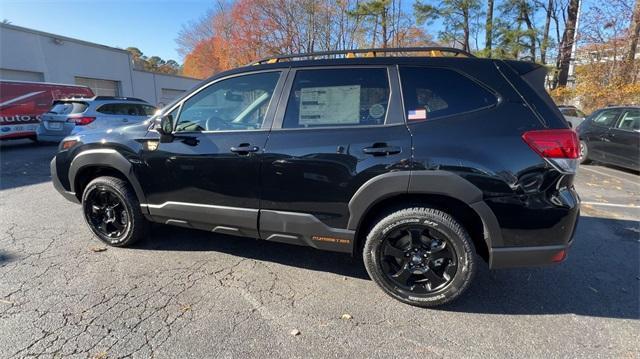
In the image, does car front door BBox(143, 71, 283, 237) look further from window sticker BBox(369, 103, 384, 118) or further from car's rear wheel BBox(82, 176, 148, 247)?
window sticker BBox(369, 103, 384, 118)

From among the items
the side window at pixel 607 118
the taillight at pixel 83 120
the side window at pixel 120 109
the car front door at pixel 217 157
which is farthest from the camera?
the side window at pixel 120 109

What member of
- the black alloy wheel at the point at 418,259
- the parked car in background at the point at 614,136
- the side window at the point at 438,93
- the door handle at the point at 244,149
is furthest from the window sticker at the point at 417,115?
the parked car in background at the point at 614,136

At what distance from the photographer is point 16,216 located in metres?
4.54

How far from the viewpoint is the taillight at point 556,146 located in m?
2.28

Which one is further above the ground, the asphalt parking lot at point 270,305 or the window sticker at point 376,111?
the window sticker at point 376,111

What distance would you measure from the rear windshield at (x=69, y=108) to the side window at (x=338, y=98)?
9.13 metres

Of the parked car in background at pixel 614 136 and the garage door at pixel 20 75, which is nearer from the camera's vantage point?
the parked car in background at pixel 614 136

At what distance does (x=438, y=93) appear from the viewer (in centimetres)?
255

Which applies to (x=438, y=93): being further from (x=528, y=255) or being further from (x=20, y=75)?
(x=20, y=75)

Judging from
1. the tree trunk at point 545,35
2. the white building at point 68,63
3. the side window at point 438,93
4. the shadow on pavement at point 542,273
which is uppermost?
the tree trunk at point 545,35

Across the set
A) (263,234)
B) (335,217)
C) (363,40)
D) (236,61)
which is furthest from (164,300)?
(236,61)

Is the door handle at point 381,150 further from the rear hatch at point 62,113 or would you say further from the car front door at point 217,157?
the rear hatch at point 62,113

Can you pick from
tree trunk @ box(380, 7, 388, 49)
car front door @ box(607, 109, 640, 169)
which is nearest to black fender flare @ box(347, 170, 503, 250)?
car front door @ box(607, 109, 640, 169)

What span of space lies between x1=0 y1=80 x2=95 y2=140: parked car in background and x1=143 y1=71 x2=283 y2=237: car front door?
388 inches
